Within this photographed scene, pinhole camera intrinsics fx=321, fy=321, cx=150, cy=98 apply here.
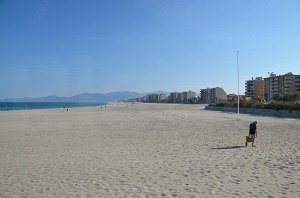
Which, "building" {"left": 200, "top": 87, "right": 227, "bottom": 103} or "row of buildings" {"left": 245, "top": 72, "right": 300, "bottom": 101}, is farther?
"building" {"left": 200, "top": 87, "right": 227, "bottom": 103}

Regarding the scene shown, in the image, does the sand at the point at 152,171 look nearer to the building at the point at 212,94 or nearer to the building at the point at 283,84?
the building at the point at 283,84

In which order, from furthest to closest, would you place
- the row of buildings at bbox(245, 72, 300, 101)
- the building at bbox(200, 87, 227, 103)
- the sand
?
1. the building at bbox(200, 87, 227, 103)
2. the row of buildings at bbox(245, 72, 300, 101)
3. the sand

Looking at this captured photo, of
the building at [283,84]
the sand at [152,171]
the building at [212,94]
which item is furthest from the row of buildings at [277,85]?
the sand at [152,171]

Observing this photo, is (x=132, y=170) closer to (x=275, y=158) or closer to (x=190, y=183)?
(x=190, y=183)

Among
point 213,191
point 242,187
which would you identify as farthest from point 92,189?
point 242,187

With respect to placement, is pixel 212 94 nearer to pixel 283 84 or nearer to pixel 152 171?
pixel 283 84

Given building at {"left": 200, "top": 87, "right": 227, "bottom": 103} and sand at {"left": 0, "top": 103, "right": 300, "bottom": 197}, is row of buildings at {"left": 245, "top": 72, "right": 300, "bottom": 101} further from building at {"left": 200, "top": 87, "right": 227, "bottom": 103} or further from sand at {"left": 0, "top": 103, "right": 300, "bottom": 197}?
sand at {"left": 0, "top": 103, "right": 300, "bottom": 197}

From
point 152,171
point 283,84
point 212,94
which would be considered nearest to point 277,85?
point 283,84

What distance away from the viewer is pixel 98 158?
9438 mm

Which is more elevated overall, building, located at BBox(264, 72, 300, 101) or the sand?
building, located at BBox(264, 72, 300, 101)

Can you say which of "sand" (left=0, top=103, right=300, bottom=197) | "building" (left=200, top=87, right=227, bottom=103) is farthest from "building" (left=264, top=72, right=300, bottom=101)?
"sand" (left=0, top=103, right=300, bottom=197)

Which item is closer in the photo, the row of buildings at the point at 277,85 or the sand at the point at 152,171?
the sand at the point at 152,171

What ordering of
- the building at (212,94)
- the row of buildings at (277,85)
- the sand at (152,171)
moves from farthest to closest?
the building at (212,94)
the row of buildings at (277,85)
the sand at (152,171)

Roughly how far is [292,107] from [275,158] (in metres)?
25.4
